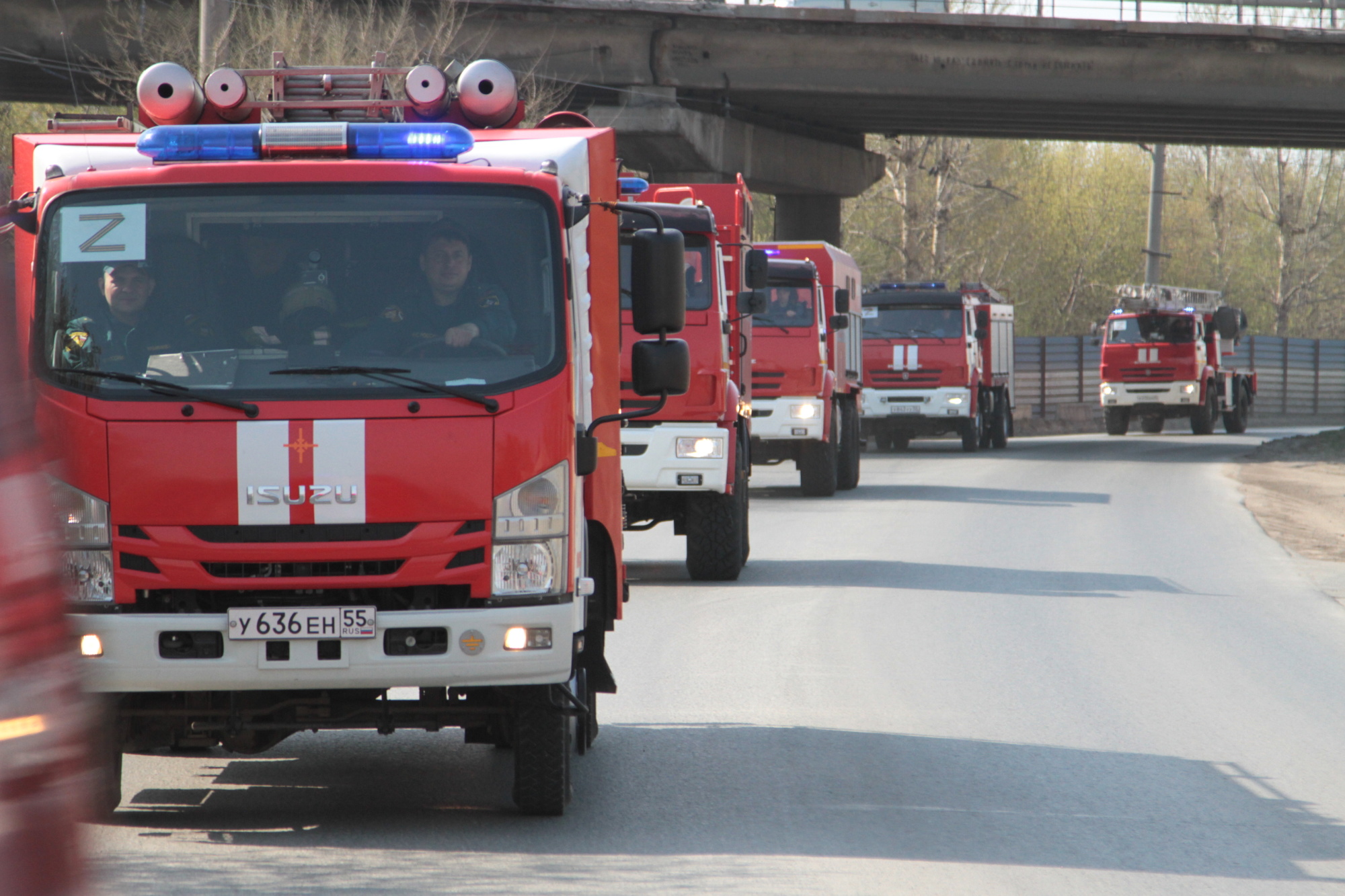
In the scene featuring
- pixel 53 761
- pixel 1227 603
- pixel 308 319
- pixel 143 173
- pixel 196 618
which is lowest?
pixel 1227 603

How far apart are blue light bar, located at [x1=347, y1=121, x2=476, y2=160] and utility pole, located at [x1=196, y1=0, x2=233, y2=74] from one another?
12.4m

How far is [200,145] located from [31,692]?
14.2ft

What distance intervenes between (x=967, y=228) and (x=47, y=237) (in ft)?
163

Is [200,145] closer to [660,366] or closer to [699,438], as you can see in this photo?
[660,366]

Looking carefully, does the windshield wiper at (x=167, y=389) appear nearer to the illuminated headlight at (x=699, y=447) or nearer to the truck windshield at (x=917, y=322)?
the illuminated headlight at (x=699, y=447)

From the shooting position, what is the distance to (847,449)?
74.8 feet

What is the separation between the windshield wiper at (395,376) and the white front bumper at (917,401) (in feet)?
87.9

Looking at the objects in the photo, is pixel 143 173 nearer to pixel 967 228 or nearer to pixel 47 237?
pixel 47 237

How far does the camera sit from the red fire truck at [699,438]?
12.7 metres

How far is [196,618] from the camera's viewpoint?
5352 mm

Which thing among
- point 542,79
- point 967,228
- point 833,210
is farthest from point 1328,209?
point 542,79

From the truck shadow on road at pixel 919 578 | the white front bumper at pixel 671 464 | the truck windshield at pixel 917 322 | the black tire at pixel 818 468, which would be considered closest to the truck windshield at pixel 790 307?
the black tire at pixel 818 468

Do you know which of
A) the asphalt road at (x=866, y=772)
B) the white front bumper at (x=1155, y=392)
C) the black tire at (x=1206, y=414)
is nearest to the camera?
the asphalt road at (x=866, y=772)

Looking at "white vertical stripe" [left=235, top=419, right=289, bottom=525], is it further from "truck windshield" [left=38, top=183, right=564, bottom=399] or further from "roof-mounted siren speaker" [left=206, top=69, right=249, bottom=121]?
"roof-mounted siren speaker" [left=206, top=69, right=249, bottom=121]
